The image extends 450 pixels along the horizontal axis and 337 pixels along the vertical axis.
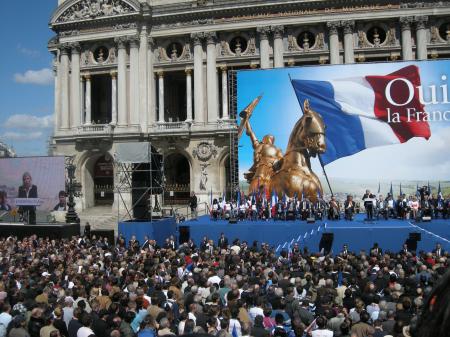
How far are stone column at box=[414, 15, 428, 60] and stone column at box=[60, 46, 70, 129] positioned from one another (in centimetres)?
3109

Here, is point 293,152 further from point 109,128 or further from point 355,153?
point 109,128

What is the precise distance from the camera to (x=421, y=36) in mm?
39875

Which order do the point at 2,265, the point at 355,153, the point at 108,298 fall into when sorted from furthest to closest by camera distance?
the point at 355,153 → the point at 2,265 → the point at 108,298

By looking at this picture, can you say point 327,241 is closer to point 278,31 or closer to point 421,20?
point 278,31

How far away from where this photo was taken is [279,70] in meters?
36.5

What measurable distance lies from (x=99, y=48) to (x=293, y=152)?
880 inches

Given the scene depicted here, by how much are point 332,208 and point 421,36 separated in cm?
1850

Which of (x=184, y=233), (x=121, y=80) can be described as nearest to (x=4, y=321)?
(x=184, y=233)

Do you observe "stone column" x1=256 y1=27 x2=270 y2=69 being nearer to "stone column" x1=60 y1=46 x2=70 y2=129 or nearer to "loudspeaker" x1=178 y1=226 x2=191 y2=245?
"stone column" x1=60 y1=46 x2=70 y2=129

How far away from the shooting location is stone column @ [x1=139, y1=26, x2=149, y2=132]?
144 ft

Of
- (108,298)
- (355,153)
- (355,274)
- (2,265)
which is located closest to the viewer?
(108,298)

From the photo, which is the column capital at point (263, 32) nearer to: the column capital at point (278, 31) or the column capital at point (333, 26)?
the column capital at point (278, 31)

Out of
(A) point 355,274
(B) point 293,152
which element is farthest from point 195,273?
(B) point 293,152

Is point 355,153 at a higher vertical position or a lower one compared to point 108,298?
higher
